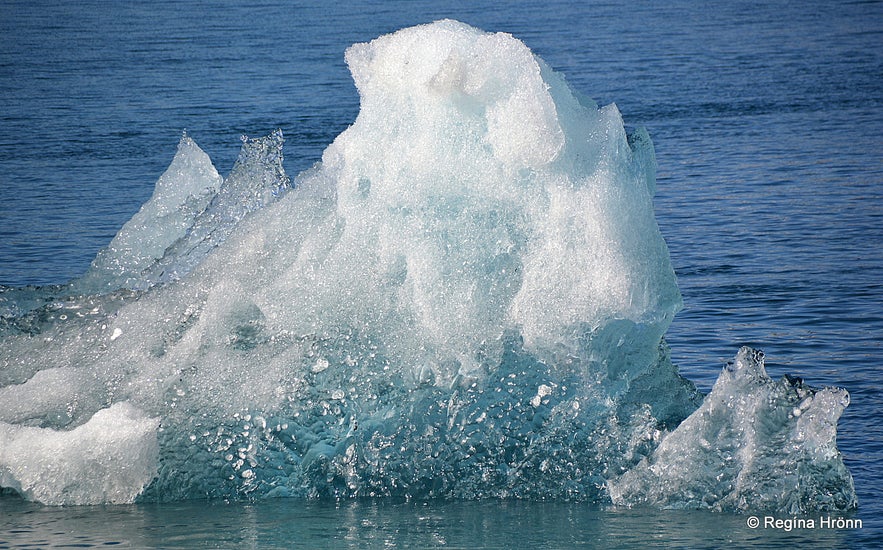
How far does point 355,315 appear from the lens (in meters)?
9.19

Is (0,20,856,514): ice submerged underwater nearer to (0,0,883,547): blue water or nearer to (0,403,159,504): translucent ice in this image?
(0,403,159,504): translucent ice

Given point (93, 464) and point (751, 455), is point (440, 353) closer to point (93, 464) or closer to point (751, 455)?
point (751, 455)

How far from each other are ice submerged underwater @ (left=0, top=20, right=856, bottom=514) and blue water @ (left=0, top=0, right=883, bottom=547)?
32 centimetres

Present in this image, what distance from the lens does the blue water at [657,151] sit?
27.4 feet

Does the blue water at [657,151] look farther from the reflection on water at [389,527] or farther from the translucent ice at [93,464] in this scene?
the translucent ice at [93,464]

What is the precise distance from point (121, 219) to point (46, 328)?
955cm

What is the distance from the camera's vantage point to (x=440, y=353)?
8.99 m

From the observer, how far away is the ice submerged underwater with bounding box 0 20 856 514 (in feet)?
29.0

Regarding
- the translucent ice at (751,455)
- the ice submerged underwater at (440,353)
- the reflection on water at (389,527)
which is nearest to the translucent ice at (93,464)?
the ice submerged underwater at (440,353)

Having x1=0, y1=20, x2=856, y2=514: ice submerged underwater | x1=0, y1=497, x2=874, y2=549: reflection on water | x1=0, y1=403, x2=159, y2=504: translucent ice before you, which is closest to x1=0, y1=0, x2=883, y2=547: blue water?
x1=0, y1=497, x2=874, y2=549: reflection on water

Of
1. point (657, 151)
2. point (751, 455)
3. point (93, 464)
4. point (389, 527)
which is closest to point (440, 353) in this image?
point (389, 527)

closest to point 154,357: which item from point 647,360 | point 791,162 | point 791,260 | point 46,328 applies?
point 46,328

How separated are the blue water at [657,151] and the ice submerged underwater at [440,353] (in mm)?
325

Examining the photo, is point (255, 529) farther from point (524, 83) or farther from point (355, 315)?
point (524, 83)
